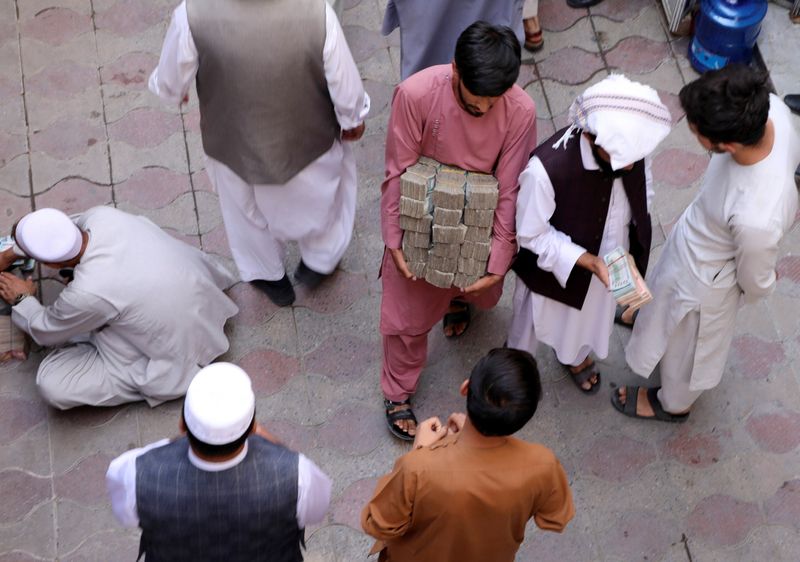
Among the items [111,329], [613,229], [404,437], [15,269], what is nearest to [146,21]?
[15,269]

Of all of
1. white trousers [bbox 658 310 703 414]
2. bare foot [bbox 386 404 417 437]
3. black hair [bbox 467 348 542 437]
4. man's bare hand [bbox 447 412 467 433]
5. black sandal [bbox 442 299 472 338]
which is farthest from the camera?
black sandal [bbox 442 299 472 338]

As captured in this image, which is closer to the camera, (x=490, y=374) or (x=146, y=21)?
(x=490, y=374)

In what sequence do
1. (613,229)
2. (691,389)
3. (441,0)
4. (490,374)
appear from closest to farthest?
(490,374), (613,229), (691,389), (441,0)

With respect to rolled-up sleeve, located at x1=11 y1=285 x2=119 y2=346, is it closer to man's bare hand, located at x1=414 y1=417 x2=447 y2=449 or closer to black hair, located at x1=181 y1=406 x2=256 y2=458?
black hair, located at x1=181 y1=406 x2=256 y2=458

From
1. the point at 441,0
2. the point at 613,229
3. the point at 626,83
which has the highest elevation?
the point at 626,83

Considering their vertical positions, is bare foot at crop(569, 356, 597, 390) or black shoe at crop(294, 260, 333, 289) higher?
black shoe at crop(294, 260, 333, 289)

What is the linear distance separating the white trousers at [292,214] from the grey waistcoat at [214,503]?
1366 millimetres

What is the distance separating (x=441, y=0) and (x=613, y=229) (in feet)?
4.26

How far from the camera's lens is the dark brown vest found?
3152 mm

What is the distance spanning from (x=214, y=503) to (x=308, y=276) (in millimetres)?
1822

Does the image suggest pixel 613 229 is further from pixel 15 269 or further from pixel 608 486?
pixel 15 269

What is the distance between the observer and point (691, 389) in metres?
3.74

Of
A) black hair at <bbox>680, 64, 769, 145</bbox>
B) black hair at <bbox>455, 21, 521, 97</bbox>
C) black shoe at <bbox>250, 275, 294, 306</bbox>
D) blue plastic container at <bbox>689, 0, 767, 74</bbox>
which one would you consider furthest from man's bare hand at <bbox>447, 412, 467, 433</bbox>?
blue plastic container at <bbox>689, 0, 767, 74</bbox>

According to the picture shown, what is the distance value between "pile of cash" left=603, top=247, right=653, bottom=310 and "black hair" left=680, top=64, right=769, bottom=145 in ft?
1.70
